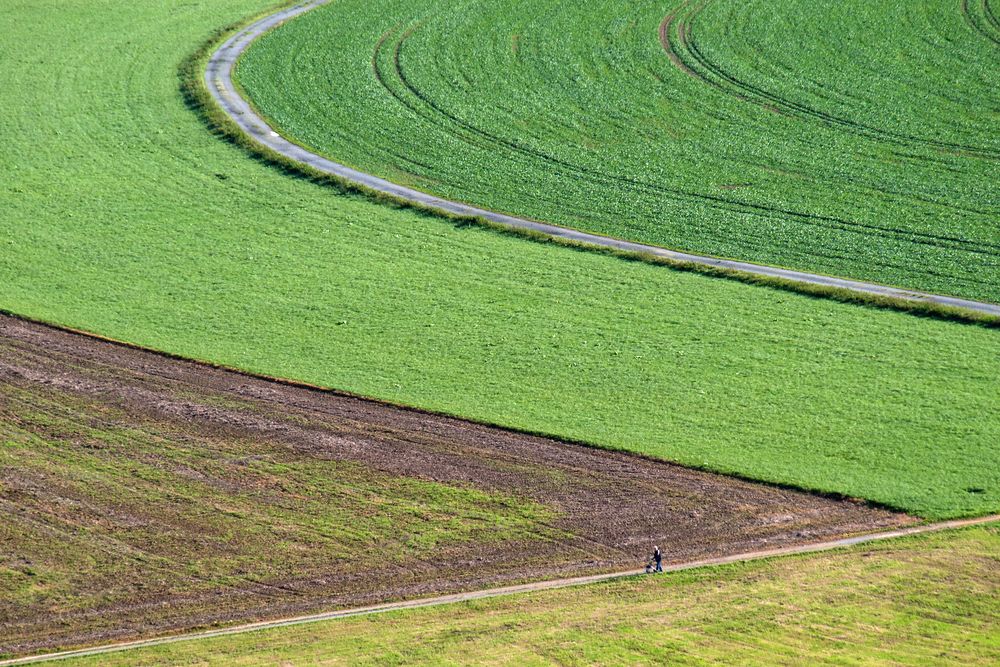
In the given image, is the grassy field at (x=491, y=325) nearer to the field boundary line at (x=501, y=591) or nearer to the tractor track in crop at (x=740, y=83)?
the field boundary line at (x=501, y=591)

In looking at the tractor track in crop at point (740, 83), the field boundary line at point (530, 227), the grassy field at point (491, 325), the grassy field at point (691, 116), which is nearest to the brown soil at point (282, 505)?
the grassy field at point (491, 325)

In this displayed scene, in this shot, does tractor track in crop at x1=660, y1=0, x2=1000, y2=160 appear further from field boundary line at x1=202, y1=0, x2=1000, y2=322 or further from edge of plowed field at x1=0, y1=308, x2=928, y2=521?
edge of plowed field at x1=0, y1=308, x2=928, y2=521

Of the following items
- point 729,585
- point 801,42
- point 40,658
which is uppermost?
point 801,42

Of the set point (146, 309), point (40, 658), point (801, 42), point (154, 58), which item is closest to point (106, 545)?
point (40, 658)

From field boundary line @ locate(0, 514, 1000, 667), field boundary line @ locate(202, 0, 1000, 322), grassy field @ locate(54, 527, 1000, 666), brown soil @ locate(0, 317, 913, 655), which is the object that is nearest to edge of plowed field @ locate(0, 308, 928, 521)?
brown soil @ locate(0, 317, 913, 655)

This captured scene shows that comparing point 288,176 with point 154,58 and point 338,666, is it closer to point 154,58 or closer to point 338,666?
point 154,58

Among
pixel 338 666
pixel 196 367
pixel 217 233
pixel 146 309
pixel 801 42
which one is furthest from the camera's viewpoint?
pixel 801 42

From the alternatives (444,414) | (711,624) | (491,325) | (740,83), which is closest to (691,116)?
(740,83)

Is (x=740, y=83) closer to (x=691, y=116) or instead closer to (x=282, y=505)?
(x=691, y=116)
